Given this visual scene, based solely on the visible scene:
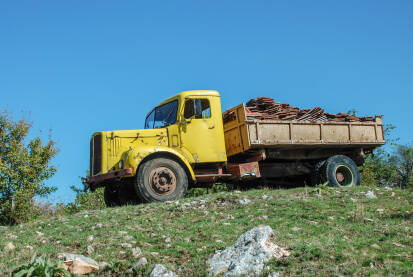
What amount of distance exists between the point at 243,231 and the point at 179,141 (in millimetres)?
4425

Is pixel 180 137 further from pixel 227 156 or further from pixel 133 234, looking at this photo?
pixel 133 234

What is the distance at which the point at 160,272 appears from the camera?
500 cm

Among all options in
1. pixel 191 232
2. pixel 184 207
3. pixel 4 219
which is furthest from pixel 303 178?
pixel 4 219

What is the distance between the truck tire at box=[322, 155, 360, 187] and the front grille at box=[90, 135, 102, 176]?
6.26 m

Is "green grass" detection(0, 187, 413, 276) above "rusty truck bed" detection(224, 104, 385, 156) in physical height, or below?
below

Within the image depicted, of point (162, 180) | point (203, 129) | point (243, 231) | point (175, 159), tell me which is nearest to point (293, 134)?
point (203, 129)

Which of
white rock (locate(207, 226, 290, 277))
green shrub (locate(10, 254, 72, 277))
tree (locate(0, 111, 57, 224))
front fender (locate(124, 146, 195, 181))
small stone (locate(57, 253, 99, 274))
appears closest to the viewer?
green shrub (locate(10, 254, 72, 277))

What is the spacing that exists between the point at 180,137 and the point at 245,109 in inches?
75.8

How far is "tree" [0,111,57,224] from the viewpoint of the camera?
18547 mm

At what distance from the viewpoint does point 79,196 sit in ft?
78.7

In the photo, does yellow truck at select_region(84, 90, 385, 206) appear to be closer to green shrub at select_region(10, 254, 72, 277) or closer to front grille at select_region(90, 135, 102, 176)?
front grille at select_region(90, 135, 102, 176)

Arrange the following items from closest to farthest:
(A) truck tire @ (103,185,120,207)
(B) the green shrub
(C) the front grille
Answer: (B) the green shrub, (C) the front grille, (A) truck tire @ (103,185,120,207)

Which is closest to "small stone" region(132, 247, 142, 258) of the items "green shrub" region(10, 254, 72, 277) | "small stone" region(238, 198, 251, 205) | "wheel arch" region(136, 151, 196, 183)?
"green shrub" region(10, 254, 72, 277)

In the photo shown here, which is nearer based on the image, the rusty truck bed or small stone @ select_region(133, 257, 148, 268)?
small stone @ select_region(133, 257, 148, 268)
